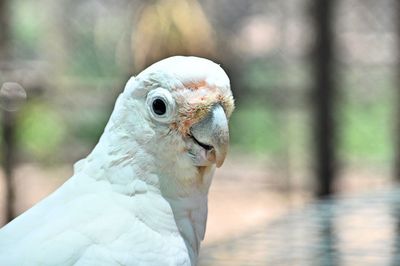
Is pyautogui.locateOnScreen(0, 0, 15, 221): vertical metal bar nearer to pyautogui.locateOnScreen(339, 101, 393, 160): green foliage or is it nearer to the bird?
pyautogui.locateOnScreen(339, 101, 393, 160): green foliage

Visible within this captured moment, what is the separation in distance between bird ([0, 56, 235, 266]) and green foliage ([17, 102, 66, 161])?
183cm

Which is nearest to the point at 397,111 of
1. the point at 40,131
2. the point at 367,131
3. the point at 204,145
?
the point at 367,131

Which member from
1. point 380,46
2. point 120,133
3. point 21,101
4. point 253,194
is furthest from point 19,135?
point 120,133

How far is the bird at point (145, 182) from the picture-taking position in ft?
3.82

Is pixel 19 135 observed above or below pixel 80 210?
above

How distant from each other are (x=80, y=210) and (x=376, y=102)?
2295 mm

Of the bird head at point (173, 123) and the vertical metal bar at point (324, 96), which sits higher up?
the vertical metal bar at point (324, 96)

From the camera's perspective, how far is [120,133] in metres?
1.25

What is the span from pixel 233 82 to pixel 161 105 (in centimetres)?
197

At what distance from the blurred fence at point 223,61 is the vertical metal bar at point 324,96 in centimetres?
13

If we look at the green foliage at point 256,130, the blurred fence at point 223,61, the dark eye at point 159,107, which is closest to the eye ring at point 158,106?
the dark eye at point 159,107

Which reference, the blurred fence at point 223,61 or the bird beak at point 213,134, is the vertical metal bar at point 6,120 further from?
the bird beak at point 213,134

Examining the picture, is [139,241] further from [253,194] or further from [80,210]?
[253,194]

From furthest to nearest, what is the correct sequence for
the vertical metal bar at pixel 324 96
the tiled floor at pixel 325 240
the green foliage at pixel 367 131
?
the green foliage at pixel 367 131
the vertical metal bar at pixel 324 96
the tiled floor at pixel 325 240
